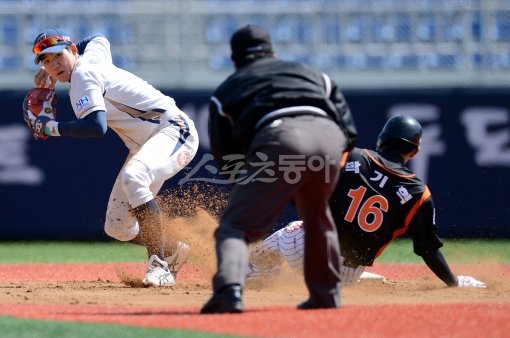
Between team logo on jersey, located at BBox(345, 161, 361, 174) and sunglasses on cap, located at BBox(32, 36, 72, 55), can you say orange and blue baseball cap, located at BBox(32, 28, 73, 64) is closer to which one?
sunglasses on cap, located at BBox(32, 36, 72, 55)

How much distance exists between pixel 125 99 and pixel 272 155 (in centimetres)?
269

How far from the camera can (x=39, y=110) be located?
7684 millimetres

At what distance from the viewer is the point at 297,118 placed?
568 cm

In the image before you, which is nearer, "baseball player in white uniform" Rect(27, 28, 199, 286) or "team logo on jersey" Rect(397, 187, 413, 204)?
"team logo on jersey" Rect(397, 187, 413, 204)

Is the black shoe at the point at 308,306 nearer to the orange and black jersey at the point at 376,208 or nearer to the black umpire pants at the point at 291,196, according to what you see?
the black umpire pants at the point at 291,196

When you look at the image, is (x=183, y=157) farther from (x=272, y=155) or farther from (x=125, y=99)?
(x=272, y=155)

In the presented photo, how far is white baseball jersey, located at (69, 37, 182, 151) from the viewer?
7.78 metres

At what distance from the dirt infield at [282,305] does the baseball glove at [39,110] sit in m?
1.22

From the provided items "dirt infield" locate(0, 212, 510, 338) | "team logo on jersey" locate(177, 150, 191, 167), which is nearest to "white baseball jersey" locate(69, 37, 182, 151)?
"team logo on jersey" locate(177, 150, 191, 167)

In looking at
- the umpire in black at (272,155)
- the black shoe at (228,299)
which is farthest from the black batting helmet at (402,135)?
the black shoe at (228,299)

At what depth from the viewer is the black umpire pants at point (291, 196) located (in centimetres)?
551

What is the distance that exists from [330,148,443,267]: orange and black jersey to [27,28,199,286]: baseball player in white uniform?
149 cm

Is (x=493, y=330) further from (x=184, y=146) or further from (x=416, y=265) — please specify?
(x=416, y=265)

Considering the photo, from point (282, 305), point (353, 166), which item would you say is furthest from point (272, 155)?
point (353, 166)
